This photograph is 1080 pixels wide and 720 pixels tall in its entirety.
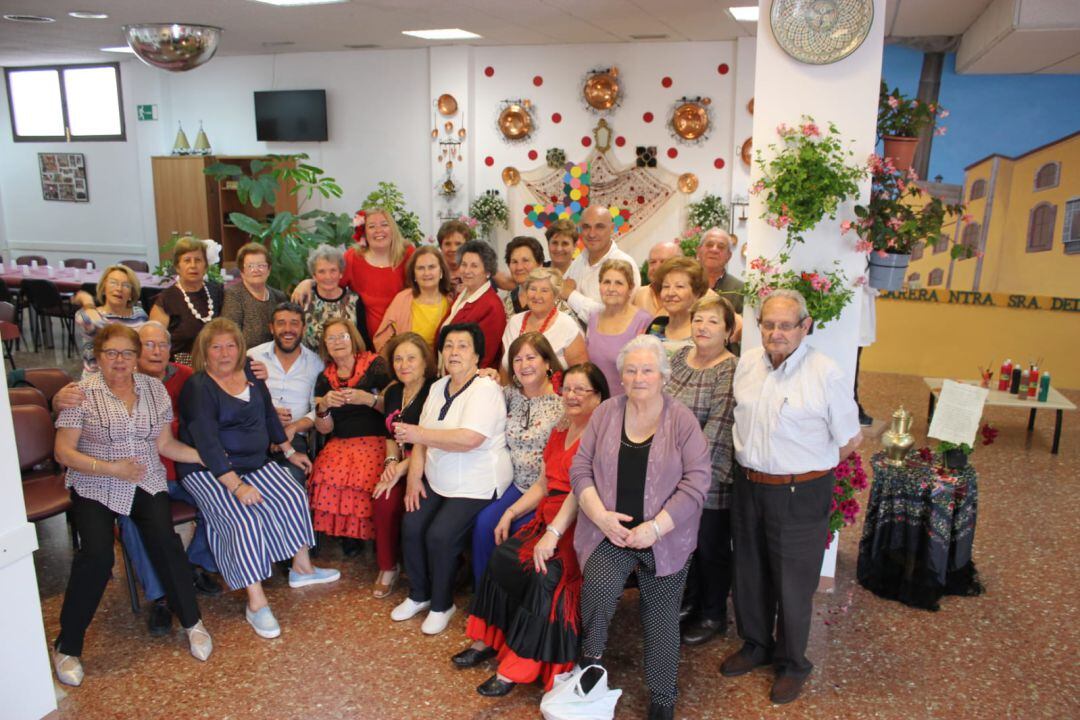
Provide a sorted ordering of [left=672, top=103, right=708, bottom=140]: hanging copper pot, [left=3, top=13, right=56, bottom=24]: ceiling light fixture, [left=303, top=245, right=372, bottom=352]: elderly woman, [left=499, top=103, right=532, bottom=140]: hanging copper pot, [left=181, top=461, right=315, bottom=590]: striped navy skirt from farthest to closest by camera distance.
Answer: [left=499, top=103, right=532, bottom=140]: hanging copper pot
[left=672, top=103, right=708, bottom=140]: hanging copper pot
[left=3, top=13, right=56, bottom=24]: ceiling light fixture
[left=303, top=245, right=372, bottom=352]: elderly woman
[left=181, top=461, right=315, bottom=590]: striped navy skirt

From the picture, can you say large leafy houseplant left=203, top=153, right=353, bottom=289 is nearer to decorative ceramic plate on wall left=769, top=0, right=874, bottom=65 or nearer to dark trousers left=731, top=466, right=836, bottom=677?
decorative ceramic plate on wall left=769, top=0, right=874, bottom=65

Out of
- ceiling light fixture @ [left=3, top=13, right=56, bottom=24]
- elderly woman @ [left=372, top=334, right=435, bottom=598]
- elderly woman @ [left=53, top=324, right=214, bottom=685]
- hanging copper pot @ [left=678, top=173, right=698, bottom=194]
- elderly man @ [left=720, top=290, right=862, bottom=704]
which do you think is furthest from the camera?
hanging copper pot @ [left=678, top=173, right=698, bottom=194]

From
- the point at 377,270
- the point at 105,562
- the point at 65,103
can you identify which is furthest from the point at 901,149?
the point at 65,103

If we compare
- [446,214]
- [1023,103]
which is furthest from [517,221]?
[1023,103]

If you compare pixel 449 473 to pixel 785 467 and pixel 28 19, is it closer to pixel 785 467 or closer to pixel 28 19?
pixel 785 467

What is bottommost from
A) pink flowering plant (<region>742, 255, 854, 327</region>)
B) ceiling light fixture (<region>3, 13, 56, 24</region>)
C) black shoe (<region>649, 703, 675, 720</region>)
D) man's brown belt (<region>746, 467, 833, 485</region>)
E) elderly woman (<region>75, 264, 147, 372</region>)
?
black shoe (<region>649, 703, 675, 720</region>)

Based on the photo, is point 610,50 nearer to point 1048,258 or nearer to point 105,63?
point 1048,258

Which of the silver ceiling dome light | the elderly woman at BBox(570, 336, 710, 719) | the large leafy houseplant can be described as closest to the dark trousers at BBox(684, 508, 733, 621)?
the elderly woman at BBox(570, 336, 710, 719)

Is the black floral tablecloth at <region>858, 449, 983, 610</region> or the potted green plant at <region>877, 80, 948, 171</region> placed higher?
the potted green plant at <region>877, 80, 948, 171</region>

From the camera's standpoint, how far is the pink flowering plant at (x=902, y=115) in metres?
3.55

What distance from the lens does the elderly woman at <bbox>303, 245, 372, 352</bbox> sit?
14.8 feet

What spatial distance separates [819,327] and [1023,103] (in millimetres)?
5096

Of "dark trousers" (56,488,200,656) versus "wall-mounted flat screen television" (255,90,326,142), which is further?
"wall-mounted flat screen television" (255,90,326,142)

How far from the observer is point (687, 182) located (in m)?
8.54
